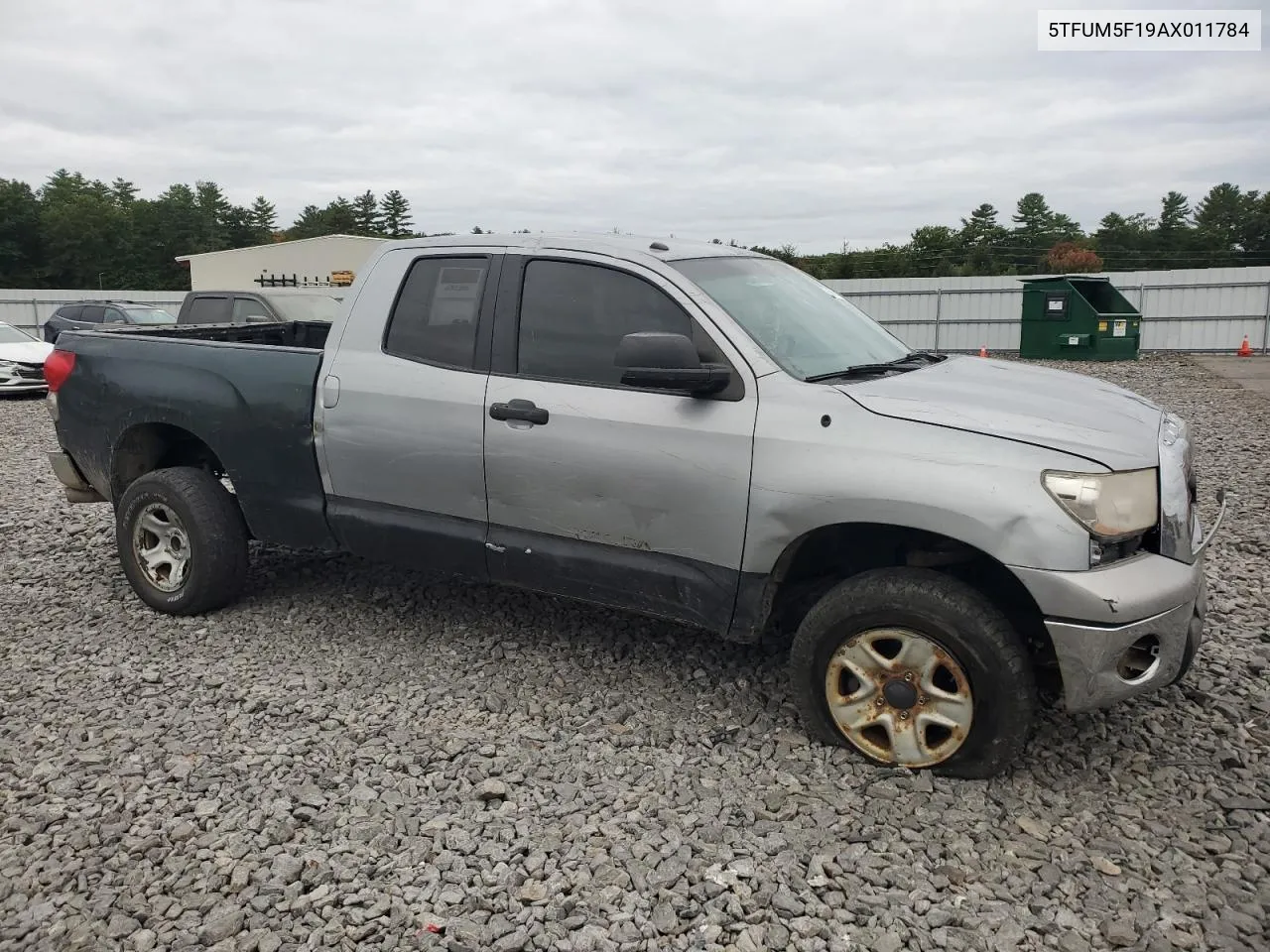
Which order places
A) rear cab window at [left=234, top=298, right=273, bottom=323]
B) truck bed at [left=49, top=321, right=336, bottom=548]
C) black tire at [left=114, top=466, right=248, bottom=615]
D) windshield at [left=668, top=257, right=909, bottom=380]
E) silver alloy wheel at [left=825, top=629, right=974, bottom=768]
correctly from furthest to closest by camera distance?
rear cab window at [left=234, top=298, right=273, bottom=323] < black tire at [left=114, top=466, right=248, bottom=615] < truck bed at [left=49, top=321, right=336, bottom=548] < windshield at [left=668, top=257, right=909, bottom=380] < silver alloy wheel at [left=825, top=629, right=974, bottom=768]

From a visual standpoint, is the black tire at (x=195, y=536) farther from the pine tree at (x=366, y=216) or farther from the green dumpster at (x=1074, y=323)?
the pine tree at (x=366, y=216)

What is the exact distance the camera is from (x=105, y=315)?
57.1 feet

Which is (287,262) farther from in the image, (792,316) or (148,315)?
(792,316)

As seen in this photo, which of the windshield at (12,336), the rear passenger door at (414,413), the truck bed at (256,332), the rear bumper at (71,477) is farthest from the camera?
the windshield at (12,336)

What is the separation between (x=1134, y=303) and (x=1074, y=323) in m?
5.13

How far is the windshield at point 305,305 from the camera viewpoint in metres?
12.3

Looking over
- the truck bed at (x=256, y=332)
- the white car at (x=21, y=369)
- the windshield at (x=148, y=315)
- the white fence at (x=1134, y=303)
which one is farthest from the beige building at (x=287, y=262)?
the truck bed at (x=256, y=332)

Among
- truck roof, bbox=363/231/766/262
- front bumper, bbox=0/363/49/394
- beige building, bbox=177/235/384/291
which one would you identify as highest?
beige building, bbox=177/235/384/291

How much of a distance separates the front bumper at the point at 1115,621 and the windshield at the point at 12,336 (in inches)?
718

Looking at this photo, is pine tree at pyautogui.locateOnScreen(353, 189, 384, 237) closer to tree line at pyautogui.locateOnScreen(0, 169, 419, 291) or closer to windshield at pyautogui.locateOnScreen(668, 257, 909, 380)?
tree line at pyautogui.locateOnScreen(0, 169, 419, 291)

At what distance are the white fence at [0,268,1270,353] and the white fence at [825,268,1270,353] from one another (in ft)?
0.07

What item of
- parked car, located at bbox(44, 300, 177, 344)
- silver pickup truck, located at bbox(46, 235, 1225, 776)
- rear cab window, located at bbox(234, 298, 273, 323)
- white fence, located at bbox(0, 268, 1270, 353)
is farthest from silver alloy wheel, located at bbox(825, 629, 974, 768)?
white fence, located at bbox(0, 268, 1270, 353)

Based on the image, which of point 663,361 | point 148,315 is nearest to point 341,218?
point 148,315

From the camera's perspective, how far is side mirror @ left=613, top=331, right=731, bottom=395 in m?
3.33
